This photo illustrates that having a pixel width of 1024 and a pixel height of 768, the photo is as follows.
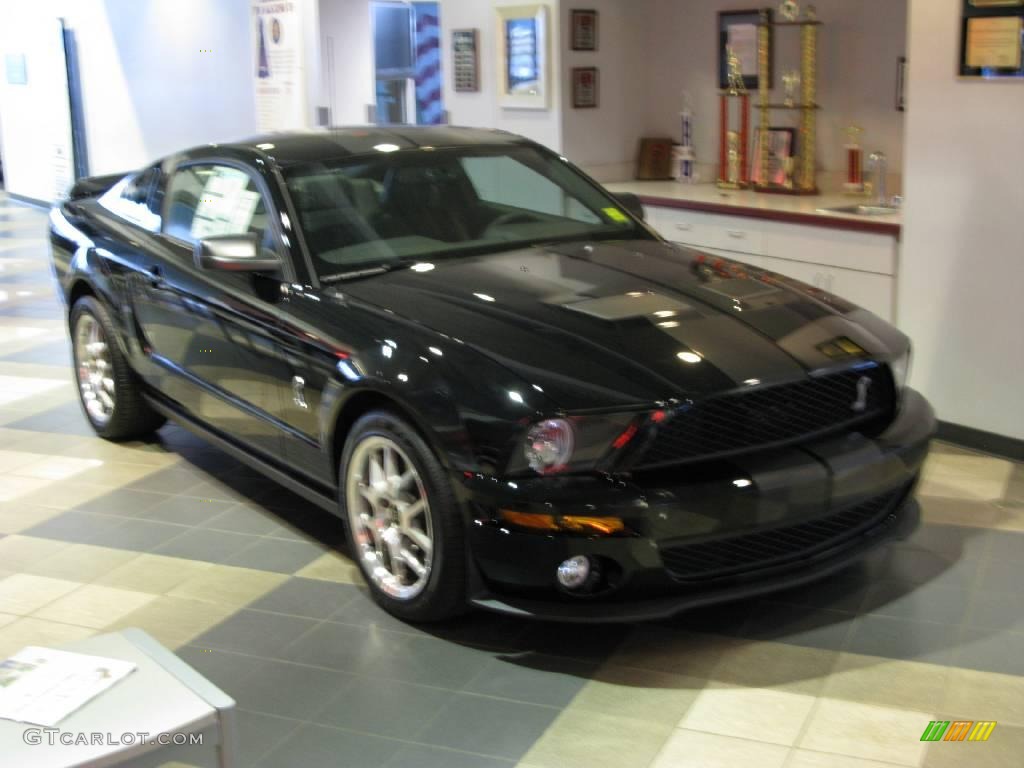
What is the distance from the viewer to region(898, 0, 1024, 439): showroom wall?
4.69 metres

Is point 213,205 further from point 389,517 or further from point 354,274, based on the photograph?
point 389,517

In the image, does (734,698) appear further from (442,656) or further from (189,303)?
(189,303)

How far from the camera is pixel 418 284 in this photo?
143 inches

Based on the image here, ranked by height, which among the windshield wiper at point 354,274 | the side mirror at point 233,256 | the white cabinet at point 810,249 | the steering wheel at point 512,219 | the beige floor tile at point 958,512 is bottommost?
the beige floor tile at point 958,512

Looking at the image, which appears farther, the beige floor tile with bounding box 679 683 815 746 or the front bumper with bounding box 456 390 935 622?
the front bumper with bounding box 456 390 935 622

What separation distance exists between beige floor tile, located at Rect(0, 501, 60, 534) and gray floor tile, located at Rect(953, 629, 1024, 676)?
3.15 meters

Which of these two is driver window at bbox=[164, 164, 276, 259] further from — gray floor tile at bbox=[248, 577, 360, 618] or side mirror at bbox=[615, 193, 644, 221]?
side mirror at bbox=[615, 193, 644, 221]

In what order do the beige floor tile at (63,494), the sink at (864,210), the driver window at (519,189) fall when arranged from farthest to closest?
the sink at (864,210) → the beige floor tile at (63,494) → the driver window at (519,189)

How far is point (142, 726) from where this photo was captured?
1.89 metres

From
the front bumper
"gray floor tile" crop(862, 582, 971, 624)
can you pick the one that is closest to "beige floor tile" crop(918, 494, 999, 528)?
"gray floor tile" crop(862, 582, 971, 624)

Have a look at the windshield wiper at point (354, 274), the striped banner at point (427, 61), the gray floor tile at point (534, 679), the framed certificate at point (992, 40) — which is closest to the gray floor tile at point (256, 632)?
the gray floor tile at point (534, 679)

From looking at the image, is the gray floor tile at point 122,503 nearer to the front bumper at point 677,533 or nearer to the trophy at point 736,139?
the front bumper at point 677,533

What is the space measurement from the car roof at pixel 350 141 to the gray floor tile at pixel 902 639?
82.9 inches

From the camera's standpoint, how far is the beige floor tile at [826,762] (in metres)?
2.67
